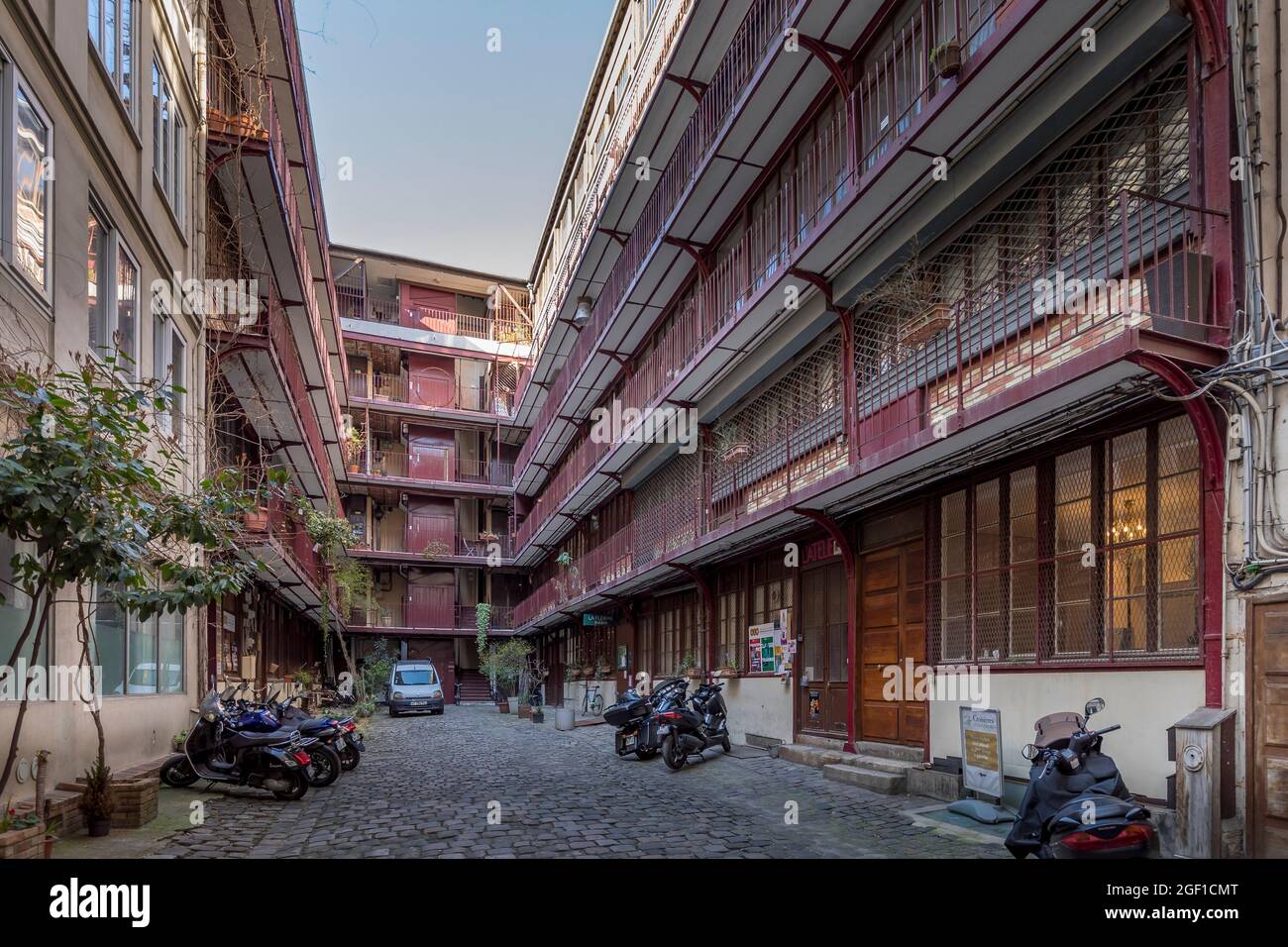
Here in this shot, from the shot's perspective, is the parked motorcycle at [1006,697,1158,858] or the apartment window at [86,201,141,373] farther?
the apartment window at [86,201,141,373]

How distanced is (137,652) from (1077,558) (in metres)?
10.6

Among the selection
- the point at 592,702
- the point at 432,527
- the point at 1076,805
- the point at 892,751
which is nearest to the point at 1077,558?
the point at 1076,805

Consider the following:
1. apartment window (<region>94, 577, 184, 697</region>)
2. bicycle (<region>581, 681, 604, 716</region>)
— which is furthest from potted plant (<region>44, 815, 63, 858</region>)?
bicycle (<region>581, 681, 604, 716</region>)

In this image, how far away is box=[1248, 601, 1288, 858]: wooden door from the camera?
5.97m

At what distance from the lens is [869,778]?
34.1ft

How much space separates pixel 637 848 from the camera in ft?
24.5

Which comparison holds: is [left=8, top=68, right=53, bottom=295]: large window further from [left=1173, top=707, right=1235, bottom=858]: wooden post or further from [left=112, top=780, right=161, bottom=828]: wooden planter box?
[left=1173, top=707, right=1235, bottom=858]: wooden post

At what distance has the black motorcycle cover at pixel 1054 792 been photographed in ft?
19.5

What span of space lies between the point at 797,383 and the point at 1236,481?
8240 mm

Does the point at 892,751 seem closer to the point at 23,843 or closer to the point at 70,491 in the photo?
the point at 23,843

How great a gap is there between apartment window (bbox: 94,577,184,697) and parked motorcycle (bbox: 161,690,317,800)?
3.32 feet

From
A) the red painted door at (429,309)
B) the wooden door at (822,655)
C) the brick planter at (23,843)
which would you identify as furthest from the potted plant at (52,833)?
the red painted door at (429,309)

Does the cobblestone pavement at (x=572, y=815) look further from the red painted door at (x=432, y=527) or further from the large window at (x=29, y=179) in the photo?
the red painted door at (x=432, y=527)
